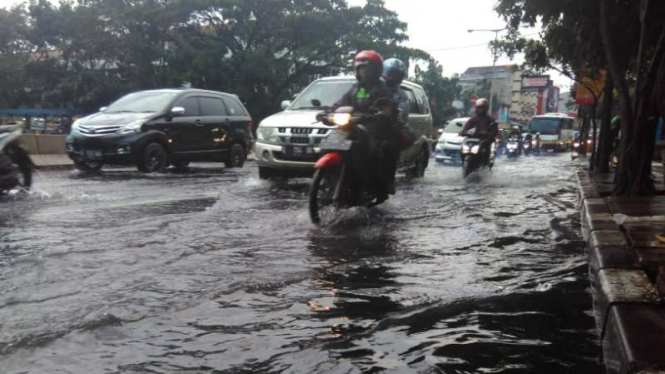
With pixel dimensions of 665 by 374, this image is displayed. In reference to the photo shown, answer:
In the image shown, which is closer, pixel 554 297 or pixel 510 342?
pixel 510 342

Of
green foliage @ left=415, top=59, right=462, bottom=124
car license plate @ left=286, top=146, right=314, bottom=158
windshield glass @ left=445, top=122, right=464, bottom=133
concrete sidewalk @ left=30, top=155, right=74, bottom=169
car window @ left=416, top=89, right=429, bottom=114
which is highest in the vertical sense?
green foliage @ left=415, top=59, right=462, bottom=124

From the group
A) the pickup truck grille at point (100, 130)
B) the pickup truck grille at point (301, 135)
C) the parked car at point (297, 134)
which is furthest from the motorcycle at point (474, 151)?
the pickup truck grille at point (100, 130)

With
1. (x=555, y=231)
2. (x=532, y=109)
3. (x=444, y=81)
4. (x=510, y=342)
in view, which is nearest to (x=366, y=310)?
(x=510, y=342)

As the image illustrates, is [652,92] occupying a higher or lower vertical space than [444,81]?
lower

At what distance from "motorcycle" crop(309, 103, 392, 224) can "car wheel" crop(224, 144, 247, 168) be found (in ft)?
21.9

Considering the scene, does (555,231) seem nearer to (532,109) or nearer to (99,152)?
(99,152)

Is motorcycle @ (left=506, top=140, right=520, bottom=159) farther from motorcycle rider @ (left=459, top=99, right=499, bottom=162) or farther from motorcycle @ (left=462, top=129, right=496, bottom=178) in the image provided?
motorcycle @ (left=462, top=129, right=496, bottom=178)

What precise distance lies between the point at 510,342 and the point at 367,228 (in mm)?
2703

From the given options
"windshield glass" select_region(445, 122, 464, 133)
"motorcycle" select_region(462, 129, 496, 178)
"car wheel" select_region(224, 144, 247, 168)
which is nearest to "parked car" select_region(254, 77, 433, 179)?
"motorcycle" select_region(462, 129, 496, 178)

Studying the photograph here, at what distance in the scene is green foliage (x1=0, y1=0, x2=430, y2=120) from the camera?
29.8 m

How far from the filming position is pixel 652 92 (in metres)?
6.05

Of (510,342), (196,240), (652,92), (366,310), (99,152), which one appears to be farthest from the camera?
(99,152)

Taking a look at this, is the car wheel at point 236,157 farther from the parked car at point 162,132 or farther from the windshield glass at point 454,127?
the windshield glass at point 454,127

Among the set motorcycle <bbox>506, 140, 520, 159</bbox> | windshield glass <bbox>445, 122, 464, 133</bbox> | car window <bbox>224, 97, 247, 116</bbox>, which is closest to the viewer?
car window <bbox>224, 97, 247, 116</bbox>
